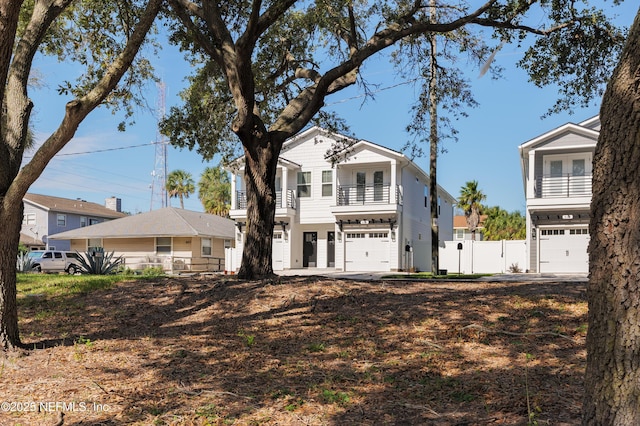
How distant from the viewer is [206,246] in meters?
37.2

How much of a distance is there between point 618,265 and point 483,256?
28569mm

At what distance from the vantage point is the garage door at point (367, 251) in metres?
30.7

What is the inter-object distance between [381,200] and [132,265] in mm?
17608

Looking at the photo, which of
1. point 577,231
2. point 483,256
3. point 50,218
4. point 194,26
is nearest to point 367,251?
point 483,256

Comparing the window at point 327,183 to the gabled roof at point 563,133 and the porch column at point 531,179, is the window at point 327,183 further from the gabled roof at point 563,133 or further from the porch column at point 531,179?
the porch column at point 531,179

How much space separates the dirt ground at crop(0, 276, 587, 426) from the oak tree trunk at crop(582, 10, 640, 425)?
3.41ft

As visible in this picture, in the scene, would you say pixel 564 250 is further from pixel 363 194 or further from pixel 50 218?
pixel 50 218

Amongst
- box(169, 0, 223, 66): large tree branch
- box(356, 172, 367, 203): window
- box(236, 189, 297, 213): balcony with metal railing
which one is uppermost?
box(169, 0, 223, 66): large tree branch

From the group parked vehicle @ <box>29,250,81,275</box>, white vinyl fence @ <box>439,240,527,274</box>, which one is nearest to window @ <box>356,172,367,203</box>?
white vinyl fence @ <box>439,240,527,274</box>

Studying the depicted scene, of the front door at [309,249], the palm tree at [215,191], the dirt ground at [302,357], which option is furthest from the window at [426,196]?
the dirt ground at [302,357]

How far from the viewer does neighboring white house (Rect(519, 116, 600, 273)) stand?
1064 inches

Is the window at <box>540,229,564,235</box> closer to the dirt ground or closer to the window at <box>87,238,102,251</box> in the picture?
the dirt ground

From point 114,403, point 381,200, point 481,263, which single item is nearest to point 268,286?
point 114,403

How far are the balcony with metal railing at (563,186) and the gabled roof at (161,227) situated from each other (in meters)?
21.1
